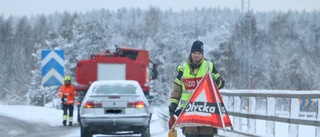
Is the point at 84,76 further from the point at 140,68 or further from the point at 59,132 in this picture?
the point at 59,132

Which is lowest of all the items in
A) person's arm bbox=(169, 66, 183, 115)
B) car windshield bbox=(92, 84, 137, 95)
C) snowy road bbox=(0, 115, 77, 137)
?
snowy road bbox=(0, 115, 77, 137)

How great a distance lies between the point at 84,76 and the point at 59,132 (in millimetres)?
6654

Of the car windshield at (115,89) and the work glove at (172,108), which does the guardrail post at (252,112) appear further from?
the work glove at (172,108)

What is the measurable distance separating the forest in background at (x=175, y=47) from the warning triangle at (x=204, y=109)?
96.8 feet

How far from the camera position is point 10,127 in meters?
17.5

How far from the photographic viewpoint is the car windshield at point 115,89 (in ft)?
43.5

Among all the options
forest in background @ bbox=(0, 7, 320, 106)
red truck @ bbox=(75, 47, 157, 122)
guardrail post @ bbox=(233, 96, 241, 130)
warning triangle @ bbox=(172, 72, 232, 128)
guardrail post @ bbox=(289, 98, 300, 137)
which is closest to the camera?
warning triangle @ bbox=(172, 72, 232, 128)

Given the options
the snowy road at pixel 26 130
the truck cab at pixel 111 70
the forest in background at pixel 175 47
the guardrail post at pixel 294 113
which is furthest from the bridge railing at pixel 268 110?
the forest in background at pixel 175 47

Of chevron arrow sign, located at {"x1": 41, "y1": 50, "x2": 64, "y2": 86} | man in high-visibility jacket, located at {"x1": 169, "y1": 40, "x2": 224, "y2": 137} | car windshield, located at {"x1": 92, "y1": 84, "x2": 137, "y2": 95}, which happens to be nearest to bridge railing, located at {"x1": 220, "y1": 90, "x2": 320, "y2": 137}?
man in high-visibility jacket, located at {"x1": 169, "y1": 40, "x2": 224, "y2": 137}

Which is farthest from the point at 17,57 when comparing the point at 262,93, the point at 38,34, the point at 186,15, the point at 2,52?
the point at 262,93

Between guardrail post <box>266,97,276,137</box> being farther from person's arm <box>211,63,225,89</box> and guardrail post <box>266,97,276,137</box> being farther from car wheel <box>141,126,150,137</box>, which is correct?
car wheel <box>141,126,150,137</box>

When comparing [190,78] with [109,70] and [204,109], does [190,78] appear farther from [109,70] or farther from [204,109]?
[109,70]

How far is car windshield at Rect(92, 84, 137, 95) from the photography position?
1326cm

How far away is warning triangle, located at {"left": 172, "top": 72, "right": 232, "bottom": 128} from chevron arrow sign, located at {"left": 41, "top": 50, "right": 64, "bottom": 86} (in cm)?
888
